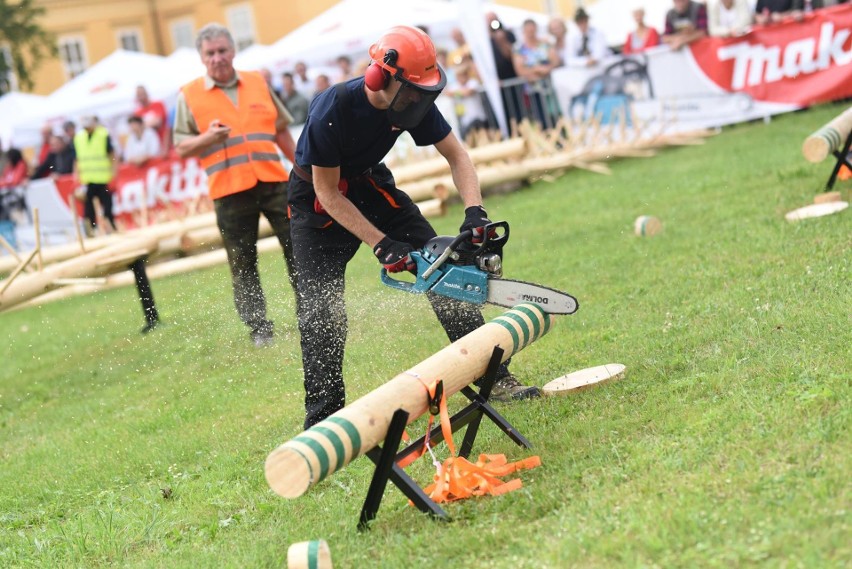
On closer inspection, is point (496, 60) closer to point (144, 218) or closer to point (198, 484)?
point (144, 218)

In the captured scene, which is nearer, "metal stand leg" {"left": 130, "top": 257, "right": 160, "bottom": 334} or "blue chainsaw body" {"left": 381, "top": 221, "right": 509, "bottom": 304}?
"blue chainsaw body" {"left": 381, "top": 221, "right": 509, "bottom": 304}

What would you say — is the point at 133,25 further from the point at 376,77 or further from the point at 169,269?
the point at 376,77

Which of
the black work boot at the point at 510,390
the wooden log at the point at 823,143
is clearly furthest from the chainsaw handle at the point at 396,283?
the wooden log at the point at 823,143

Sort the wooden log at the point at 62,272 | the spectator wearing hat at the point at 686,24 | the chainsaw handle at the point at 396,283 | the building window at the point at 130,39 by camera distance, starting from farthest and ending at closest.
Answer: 1. the building window at the point at 130,39
2. the spectator wearing hat at the point at 686,24
3. the wooden log at the point at 62,272
4. the chainsaw handle at the point at 396,283

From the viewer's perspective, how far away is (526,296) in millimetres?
4465

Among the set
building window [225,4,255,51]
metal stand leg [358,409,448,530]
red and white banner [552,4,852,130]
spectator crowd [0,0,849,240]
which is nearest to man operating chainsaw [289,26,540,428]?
metal stand leg [358,409,448,530]

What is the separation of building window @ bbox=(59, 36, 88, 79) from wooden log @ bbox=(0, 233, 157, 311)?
1127 inches

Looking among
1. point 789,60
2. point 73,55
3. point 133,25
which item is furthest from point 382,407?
point 133,25

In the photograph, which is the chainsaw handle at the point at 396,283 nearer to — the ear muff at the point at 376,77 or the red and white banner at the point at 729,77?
the ear muff at the point at 376,77

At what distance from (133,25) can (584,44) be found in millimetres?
25340

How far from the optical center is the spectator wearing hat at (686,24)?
13.3m

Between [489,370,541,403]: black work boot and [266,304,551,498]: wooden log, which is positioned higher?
[266,304,551,498]: wooden log

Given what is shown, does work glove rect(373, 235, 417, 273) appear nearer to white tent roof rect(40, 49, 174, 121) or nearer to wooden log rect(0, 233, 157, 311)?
wooden log rect(0, 233, 157, 311)

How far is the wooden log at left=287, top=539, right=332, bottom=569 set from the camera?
10.9 ft
